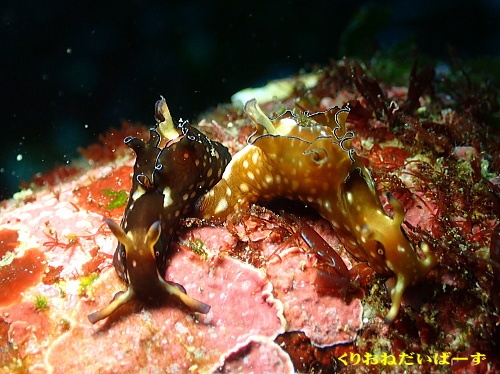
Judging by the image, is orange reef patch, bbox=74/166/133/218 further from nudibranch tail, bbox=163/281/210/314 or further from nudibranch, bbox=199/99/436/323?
nudibranch, bbox=199/99/436/323

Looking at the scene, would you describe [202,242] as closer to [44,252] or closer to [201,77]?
[44,252]

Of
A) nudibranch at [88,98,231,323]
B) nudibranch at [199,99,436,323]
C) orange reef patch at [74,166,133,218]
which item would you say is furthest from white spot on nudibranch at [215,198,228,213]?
orange reef patch at [74,166,133,218]

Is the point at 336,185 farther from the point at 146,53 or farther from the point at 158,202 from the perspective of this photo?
the point at 146,53

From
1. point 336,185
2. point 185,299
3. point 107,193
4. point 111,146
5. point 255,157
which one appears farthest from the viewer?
point 111,146

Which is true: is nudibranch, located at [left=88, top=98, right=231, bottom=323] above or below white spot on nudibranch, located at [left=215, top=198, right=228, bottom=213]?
above

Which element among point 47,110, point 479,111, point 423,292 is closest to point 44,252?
point 423,292

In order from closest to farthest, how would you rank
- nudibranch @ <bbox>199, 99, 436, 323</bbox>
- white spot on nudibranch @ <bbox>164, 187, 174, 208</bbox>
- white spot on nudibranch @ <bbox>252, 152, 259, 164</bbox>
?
nudibranch @ <bbox>199, 99, 436, 323</bbox> → white spot on nudibranch @ <bbox>164, 187, 174, 208</bbox> → white spot on nudibranch @ <bbox>252, 152, 259, 164</bbox>

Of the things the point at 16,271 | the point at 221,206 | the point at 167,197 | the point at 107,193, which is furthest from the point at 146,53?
the point at 167,197
